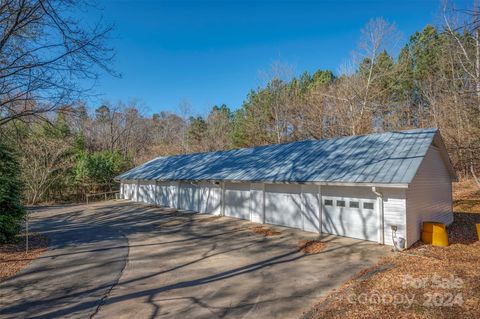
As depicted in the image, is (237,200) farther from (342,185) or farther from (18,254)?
(18,254)

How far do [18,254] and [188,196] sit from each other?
36.2 ft

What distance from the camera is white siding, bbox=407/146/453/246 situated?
1055 cm

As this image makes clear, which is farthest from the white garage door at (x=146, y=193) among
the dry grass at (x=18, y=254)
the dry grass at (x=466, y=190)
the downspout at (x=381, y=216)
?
the dry grass at (x=466, y=190)

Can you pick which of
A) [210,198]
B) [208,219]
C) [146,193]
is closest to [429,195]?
[208,219]

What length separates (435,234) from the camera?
33.9ft

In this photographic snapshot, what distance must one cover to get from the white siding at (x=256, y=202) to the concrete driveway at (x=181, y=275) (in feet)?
5.17

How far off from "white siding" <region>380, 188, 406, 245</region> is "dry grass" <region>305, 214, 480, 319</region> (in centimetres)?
113

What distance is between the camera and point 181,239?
40.7 feet

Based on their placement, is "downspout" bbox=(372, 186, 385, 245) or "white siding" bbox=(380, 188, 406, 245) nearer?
"white siding" bbox=(380, 188, 406, 245)

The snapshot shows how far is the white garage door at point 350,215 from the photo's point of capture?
11.1 metres

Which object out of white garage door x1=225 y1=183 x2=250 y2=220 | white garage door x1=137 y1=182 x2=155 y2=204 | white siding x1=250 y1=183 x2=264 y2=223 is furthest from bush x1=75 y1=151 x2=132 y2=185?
white siding x1=250 y1=183 x2=264 y2=223

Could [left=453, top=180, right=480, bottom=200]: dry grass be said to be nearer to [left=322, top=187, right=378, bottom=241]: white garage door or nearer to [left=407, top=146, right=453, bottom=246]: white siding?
[left=407, top=146, right=453, bottom=246]: white siding

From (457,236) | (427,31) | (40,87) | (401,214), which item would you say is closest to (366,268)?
(401,214)

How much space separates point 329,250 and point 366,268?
6.65 ft
